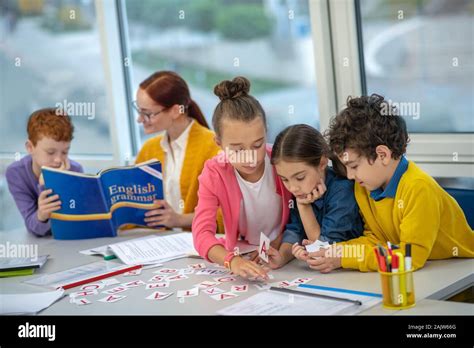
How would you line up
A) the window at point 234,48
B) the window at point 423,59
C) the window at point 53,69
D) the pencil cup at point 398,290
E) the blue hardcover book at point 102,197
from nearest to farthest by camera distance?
the pencil cup at point 398,290
the blue hardcover book at point 102,197
the window at point 423,59
the window at point 234,48
the window at point 53,69

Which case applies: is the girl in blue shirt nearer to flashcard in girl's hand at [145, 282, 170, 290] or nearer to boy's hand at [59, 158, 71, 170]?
flashcard in girl's hand at [145, 282, 170, 290]

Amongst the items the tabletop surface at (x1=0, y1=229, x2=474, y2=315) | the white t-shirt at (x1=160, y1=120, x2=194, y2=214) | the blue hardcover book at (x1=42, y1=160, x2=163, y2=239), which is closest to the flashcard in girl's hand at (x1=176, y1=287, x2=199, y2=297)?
the tabletop surface at (x1=0, y1=229, x2=474, y2=315)

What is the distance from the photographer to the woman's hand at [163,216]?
3.31m

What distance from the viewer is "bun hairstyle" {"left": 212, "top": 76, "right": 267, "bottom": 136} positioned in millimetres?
2588

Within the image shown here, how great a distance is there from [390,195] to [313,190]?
0.26 m

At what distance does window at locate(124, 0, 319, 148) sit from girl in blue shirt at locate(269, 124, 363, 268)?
1.38 metres

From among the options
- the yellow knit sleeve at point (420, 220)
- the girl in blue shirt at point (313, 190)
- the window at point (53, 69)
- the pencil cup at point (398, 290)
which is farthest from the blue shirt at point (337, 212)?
the window at point (53, 69)

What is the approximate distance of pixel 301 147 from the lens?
2479mm

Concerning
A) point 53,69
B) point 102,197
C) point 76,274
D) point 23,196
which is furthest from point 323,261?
point 53,69

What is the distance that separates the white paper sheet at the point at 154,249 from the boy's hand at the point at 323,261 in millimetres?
585

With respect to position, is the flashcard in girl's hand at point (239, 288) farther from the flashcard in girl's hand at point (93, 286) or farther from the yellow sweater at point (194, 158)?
the yellow sweater at point (194, 158)

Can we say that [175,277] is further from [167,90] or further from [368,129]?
[167,90]

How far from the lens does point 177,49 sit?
4680mm
